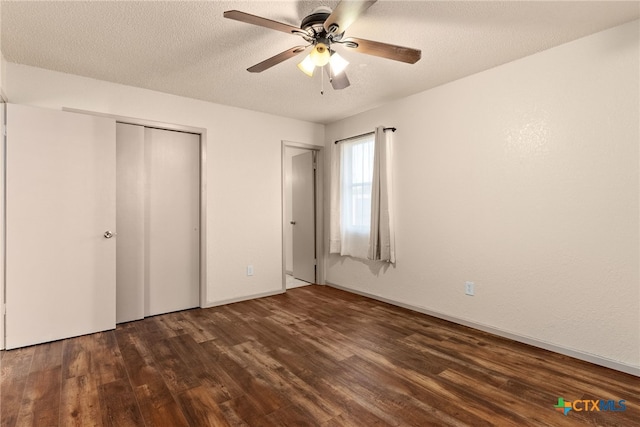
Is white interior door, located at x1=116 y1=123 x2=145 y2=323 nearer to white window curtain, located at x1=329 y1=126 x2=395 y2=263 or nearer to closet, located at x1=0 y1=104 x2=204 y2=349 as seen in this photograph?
closet, located at x1=0 y1=104 x2=204 y2=349

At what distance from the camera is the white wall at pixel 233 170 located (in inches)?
129

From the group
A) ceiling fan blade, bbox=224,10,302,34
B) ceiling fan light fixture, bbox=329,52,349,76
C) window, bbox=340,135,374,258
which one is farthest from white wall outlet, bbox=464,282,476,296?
ceiling fan blade, bbox=224,10,302,34

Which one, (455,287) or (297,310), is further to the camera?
(297,310)

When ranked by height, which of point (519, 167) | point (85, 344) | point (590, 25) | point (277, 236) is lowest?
point (85, 344)

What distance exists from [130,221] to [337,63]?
8.71ft

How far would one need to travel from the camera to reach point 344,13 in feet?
5.51

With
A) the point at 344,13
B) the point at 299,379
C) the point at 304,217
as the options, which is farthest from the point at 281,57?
the point at 304,217

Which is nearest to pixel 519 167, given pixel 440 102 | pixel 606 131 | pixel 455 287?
pixel 606 131

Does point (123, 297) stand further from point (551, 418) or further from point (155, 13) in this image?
point (551, 418)

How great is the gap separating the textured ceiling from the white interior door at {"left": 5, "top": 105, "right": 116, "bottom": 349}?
23.4 inches

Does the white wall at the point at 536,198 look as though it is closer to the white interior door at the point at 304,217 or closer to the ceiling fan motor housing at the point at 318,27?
the white interior door at the point at 304,217

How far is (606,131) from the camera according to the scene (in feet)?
7.69

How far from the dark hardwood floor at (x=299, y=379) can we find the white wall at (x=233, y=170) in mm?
996

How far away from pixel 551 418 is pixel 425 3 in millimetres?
2540
